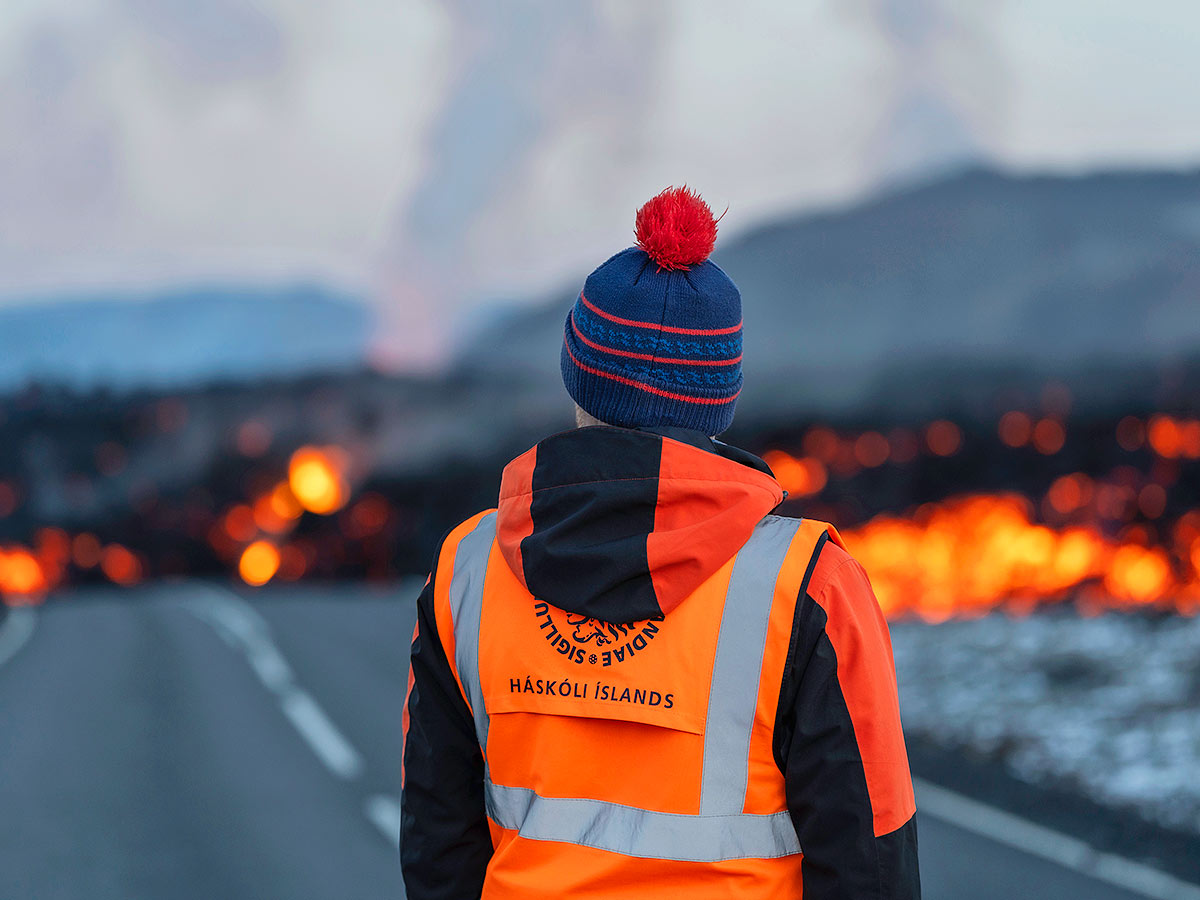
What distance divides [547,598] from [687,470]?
28 cm

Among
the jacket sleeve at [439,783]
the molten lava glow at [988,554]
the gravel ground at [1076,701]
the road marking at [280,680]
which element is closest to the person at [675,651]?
the jacket sleeve at [439,783]

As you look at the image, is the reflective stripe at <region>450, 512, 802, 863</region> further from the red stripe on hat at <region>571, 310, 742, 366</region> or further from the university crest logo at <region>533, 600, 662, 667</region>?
the red stripe on hat at <region>571, 310, 742, 366</region>

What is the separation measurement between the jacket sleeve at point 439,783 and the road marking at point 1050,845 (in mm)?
4401

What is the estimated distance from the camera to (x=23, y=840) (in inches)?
231

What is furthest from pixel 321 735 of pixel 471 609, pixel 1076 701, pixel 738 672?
pixel 738 672

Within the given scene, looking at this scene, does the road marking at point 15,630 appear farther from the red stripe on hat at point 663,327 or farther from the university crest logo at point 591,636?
the red stripe on hat at point 663,327

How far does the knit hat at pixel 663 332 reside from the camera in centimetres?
152

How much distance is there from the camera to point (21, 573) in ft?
374

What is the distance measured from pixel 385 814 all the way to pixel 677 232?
5.46 metres

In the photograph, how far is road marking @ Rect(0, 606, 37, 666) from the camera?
13531 millimetres

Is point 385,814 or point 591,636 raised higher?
point 591,636

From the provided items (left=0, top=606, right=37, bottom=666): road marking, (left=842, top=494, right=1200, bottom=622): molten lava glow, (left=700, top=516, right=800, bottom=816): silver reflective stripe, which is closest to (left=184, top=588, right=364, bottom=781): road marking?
(left=0, top=606, right=37, bottom=666): road marking

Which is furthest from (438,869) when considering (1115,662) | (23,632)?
(23,632)

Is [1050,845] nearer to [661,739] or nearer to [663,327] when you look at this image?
[661,739]
